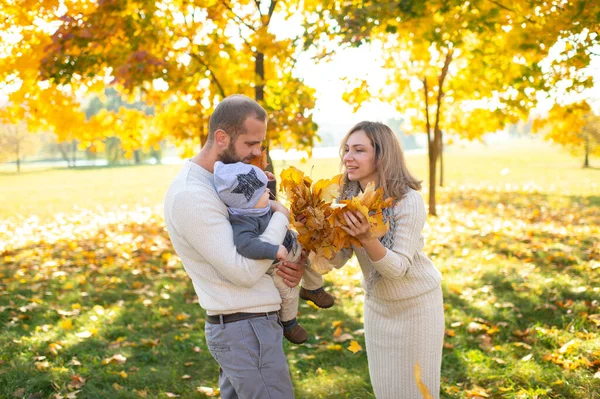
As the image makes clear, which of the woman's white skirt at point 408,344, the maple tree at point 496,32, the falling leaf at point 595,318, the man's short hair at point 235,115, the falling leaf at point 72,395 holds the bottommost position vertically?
the falling leaf at point 72,395

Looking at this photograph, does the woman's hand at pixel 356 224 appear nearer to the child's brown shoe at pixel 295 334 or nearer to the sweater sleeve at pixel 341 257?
the sweater sleeve at pixel 341 257

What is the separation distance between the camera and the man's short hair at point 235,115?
246 cm

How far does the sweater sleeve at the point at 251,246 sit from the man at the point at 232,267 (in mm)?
28

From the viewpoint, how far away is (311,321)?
6062 mm

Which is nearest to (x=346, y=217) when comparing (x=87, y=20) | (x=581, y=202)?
(x=87, y=20)

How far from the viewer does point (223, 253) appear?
2.34 m

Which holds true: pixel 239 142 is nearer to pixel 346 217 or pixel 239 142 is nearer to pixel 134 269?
pixel 346 217

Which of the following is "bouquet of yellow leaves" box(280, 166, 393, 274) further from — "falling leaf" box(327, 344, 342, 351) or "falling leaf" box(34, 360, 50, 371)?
"falling leaf" box(34, 360, 50, 371)

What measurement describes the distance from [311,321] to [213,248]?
3.91 meters

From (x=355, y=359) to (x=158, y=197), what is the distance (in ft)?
62.8

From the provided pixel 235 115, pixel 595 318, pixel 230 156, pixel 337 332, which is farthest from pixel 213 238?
pixel 595 318

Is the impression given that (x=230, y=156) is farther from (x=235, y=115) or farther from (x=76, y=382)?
(x=76, y=382)

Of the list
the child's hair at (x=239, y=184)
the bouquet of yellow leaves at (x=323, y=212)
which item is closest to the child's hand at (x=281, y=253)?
the bouquet of yellow leaves at (x=323, y=212)

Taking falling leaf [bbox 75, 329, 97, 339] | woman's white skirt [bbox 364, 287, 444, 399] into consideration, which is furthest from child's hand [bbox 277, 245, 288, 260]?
falling leaf [bbox 75, 329, 97, 339]
